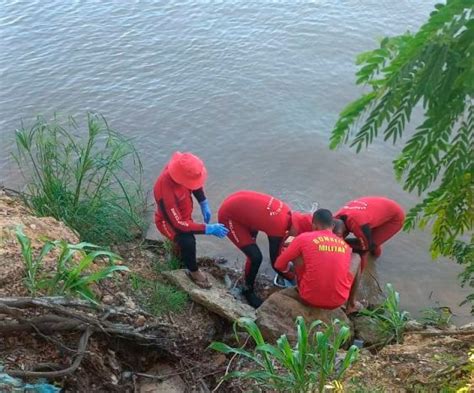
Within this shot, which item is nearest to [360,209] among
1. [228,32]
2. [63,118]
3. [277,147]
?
[277,147]

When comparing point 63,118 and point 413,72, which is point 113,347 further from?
point 63,118

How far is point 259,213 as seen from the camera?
504 cm

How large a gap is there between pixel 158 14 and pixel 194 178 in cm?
655

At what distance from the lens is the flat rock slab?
14.5 feet

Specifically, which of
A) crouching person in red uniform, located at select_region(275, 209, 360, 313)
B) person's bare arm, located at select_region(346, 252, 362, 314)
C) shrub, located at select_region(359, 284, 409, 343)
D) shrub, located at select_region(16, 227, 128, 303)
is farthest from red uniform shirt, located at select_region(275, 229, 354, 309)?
shrub, located at select_region(16, 227, 128, 303)

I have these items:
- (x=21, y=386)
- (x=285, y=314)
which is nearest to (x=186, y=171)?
(x=285, y=314)

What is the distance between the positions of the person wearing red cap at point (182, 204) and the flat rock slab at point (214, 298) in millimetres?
125

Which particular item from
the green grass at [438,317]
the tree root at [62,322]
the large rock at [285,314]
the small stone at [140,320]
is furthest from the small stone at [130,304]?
the green grass at [438,317]

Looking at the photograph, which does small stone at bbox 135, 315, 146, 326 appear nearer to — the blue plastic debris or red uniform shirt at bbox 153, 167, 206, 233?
the blue plastic debris

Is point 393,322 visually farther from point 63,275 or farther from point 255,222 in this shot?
point 63,275

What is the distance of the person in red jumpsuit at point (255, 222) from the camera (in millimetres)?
5043

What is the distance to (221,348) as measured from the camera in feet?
10.0

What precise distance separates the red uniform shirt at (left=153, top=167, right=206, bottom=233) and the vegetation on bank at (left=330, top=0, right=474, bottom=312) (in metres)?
2.29

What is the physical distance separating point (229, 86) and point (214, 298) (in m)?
4.71
